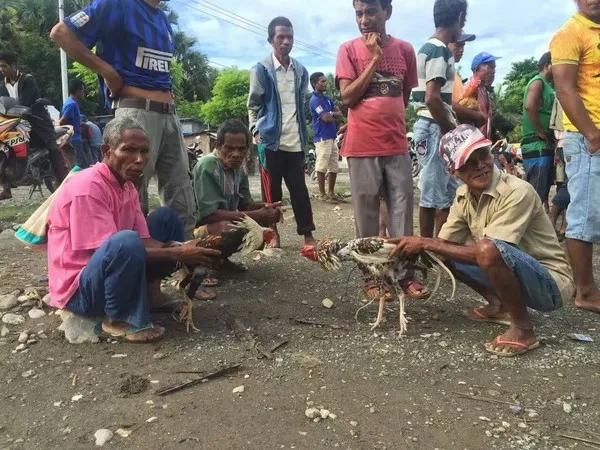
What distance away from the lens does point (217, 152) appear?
13.6 ft

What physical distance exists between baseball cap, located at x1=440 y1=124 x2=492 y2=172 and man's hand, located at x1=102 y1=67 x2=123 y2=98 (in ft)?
7.16

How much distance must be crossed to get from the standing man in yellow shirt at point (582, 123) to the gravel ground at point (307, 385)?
1.46 feet

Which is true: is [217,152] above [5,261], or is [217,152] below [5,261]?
above

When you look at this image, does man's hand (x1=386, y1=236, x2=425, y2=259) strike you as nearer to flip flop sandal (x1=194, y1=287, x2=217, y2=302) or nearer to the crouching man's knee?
the crouching man's knee

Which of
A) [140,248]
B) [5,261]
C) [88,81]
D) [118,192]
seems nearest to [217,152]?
[118,192]

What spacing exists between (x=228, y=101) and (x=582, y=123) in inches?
1646

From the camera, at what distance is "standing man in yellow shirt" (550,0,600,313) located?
10.5ft

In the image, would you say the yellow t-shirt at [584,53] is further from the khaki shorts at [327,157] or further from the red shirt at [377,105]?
the khaki shorts at [327,157]

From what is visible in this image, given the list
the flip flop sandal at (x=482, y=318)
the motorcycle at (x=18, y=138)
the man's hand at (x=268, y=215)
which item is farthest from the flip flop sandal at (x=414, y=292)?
the motorcycle at (x=18, y=138)

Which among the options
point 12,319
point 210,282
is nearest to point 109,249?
point 12,319

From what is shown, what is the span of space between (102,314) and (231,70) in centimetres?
4733

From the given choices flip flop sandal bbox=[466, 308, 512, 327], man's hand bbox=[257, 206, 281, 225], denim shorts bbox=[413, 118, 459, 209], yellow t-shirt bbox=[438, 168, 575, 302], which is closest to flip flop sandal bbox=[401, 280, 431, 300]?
flip flop sandal bbox=[466, 308, 512, 327]

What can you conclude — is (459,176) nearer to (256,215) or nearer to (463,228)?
→ (463,228)

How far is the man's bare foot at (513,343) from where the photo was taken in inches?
109
